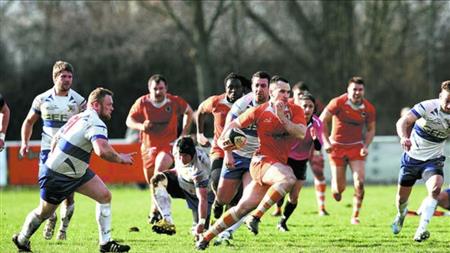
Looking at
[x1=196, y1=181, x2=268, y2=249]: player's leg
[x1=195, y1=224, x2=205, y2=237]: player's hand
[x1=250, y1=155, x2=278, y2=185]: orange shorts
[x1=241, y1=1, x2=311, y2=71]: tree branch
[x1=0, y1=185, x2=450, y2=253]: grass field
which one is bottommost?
[x1=0, y1=185, x2=450, y2=253]: grass field

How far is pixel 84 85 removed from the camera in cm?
3475

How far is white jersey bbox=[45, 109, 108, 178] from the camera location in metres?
10.4

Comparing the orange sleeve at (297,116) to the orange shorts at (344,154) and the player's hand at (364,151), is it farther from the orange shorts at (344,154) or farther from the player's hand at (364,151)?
the orange shorts at (344,154)

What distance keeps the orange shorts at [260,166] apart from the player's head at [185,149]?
5.61ft

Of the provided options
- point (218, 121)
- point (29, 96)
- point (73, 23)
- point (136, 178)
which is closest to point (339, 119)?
point (218, 121)

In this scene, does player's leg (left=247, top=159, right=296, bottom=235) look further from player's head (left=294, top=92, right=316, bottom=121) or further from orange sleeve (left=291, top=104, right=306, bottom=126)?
player's head (left=294, top=92, right=316, bottom=121)

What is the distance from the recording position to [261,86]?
11.6 metres

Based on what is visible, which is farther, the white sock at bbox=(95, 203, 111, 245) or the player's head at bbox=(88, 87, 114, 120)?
the white sock at bbox=(95, 203, 111, 245)

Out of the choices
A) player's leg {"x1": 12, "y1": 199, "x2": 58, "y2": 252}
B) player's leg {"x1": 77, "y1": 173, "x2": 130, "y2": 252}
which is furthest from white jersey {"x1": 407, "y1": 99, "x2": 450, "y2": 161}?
player's leg {"x1": 12, "y1": 199, "x2": 58, "y2": 252}

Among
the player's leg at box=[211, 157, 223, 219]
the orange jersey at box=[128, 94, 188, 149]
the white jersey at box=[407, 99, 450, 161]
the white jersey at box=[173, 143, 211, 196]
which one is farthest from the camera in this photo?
the orange jersey at box=[128, 94, 188, 149]

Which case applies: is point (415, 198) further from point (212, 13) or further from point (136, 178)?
point (212, 13)

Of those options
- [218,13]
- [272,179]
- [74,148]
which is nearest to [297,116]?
[272,179]

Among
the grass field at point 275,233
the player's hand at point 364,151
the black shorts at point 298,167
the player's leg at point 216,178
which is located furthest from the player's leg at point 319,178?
the player's leg at point 216,178

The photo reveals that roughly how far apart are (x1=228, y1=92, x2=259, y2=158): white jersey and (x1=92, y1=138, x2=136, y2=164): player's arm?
221 cm
